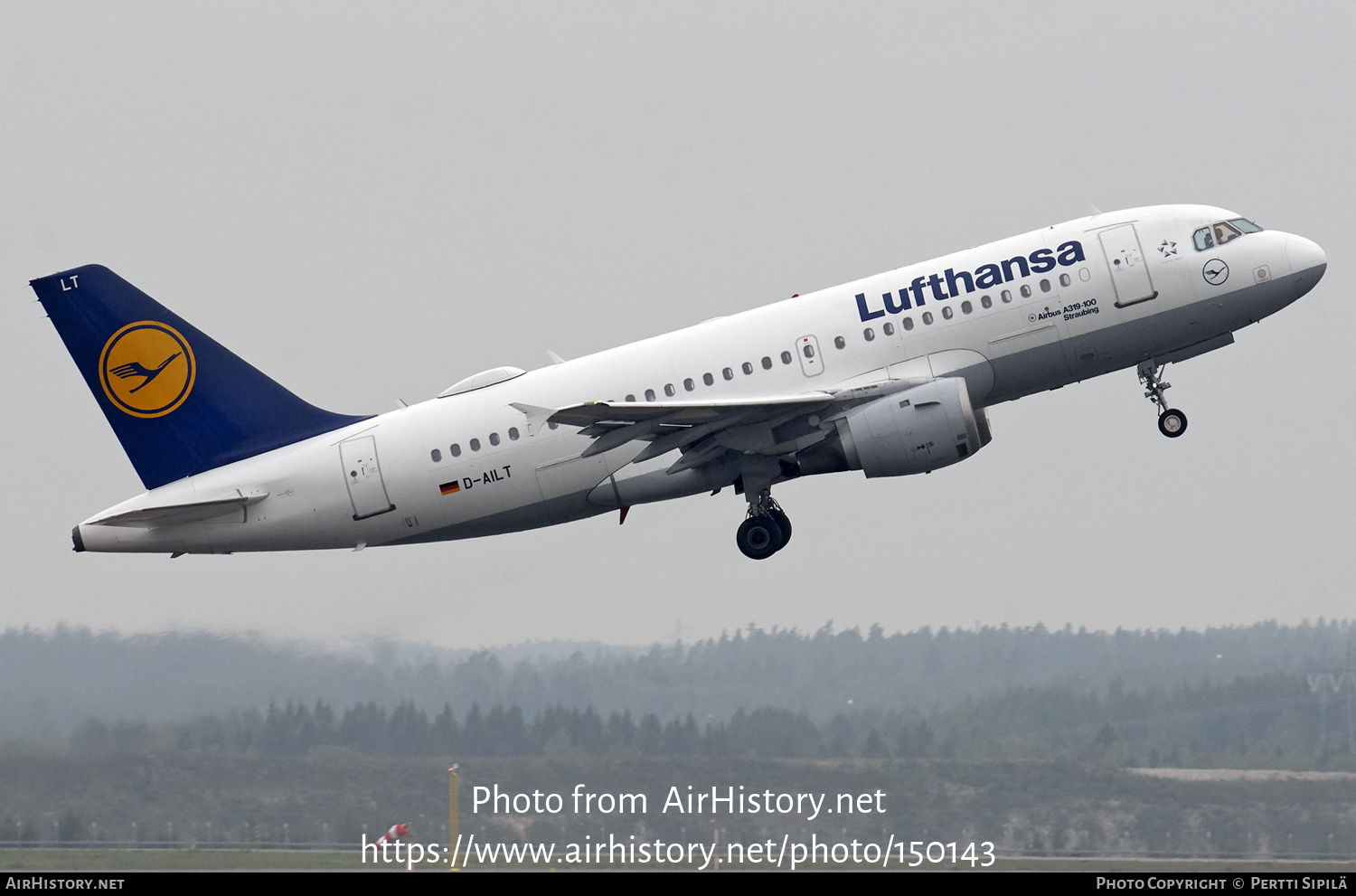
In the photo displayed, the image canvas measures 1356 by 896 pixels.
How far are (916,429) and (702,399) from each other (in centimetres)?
454

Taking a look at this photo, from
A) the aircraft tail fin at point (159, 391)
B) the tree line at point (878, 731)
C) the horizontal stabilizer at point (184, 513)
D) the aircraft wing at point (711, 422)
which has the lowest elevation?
the tree line at point (878, 731)

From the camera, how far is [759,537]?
110 feet

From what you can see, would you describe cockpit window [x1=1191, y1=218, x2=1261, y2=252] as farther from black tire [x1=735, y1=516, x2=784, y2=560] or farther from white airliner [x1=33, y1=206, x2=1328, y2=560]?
black tire [x1=735, y1=516, x2=784, y2=560]

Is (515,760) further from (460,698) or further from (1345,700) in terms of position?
(1345,700)

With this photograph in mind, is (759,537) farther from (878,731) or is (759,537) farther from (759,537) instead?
(878,731)

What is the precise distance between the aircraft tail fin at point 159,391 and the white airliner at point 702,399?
5 cm

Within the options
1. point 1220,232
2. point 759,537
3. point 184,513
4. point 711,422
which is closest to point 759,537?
point 759,537

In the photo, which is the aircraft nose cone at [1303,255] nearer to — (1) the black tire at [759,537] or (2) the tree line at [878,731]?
(1) the black tire at [759,537]

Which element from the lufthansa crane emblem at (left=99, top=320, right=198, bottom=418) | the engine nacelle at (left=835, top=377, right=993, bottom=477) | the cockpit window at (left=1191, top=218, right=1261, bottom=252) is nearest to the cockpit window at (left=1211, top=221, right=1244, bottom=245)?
the cockpit window at (left=1191, top=218, right=1261, bottom=252)

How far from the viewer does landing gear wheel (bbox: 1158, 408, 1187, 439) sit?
33.1m

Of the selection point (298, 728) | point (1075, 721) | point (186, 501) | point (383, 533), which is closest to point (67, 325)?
point (186, 501)

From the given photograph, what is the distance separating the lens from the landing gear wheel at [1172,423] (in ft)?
109

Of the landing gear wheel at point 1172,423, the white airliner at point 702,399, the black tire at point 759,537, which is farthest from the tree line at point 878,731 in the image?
the landing gear wheel at point 1172,423

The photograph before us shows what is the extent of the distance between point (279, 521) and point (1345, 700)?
109 ft
